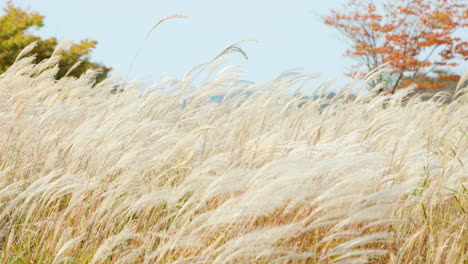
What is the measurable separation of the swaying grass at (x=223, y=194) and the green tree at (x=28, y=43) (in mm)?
12343

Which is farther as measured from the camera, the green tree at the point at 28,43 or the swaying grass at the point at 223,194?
the green tree at the point at 28,43

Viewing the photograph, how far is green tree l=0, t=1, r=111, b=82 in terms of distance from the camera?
15203 millimetres

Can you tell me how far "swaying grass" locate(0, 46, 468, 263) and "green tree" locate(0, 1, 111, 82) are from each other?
1234 centimetres

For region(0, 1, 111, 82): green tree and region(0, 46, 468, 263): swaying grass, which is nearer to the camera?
region(0, 46, 468, 263): swaying grass

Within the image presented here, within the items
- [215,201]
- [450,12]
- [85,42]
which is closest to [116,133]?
[215,201]

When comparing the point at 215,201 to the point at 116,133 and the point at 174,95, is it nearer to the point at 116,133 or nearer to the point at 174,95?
the point at 116,133

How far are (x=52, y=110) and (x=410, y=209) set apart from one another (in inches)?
90.2

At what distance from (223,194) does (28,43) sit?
1502cm

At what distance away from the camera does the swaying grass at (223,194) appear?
1.66 m

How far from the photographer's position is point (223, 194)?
245cm

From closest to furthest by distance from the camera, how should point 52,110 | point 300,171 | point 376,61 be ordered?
1. point 300,171
2. point 52,110
3. point 376,61

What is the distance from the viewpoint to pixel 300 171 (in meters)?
1.54

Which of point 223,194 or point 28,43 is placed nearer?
point 223,194

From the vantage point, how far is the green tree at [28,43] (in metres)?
15.2
